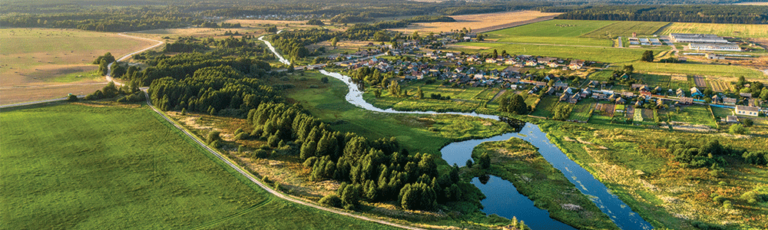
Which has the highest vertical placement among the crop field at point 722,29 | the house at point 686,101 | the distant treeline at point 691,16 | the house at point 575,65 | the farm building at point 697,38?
the distant treeline at point 691,16

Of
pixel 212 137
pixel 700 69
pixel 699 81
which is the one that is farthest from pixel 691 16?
pixel 212 137

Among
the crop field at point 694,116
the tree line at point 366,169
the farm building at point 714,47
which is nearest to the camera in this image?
the tree line at point 366,169

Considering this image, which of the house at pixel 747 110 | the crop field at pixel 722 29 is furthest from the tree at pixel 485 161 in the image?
the crop field at pixel 722 29

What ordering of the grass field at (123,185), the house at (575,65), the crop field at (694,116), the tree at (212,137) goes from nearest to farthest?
the grass field at (123,185)
the tree at (212,137)
the crop field at (694,116)
the house at (575,65)

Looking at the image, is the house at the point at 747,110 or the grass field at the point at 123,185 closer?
the grass field at the point at 123,185

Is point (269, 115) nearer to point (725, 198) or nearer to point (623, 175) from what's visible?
point (623, 175)

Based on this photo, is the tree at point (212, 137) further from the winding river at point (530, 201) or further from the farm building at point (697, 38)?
the farm building at point (697, 38)

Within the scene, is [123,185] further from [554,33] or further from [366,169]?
[554,33]

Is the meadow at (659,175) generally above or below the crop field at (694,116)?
below
